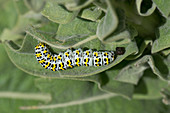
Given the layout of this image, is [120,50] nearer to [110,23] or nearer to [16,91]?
[110,23]

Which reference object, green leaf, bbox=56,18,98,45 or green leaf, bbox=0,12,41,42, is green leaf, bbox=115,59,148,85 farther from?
green leaf, bbox=0,12,41,42

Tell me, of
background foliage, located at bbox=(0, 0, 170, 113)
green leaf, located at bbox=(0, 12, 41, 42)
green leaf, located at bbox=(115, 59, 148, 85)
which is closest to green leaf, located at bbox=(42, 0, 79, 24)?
background foliage, located at bbox=(0, 0, 170, 113)

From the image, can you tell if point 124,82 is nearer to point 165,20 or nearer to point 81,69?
point 81,69

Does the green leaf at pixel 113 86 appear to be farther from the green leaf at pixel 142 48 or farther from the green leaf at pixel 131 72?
the green leaf at pixel 142 48

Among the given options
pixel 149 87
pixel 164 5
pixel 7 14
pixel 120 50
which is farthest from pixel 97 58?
pixel 7 14

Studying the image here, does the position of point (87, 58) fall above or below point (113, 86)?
above

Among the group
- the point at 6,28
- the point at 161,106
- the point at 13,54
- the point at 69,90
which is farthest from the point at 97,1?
the point at 6,28
